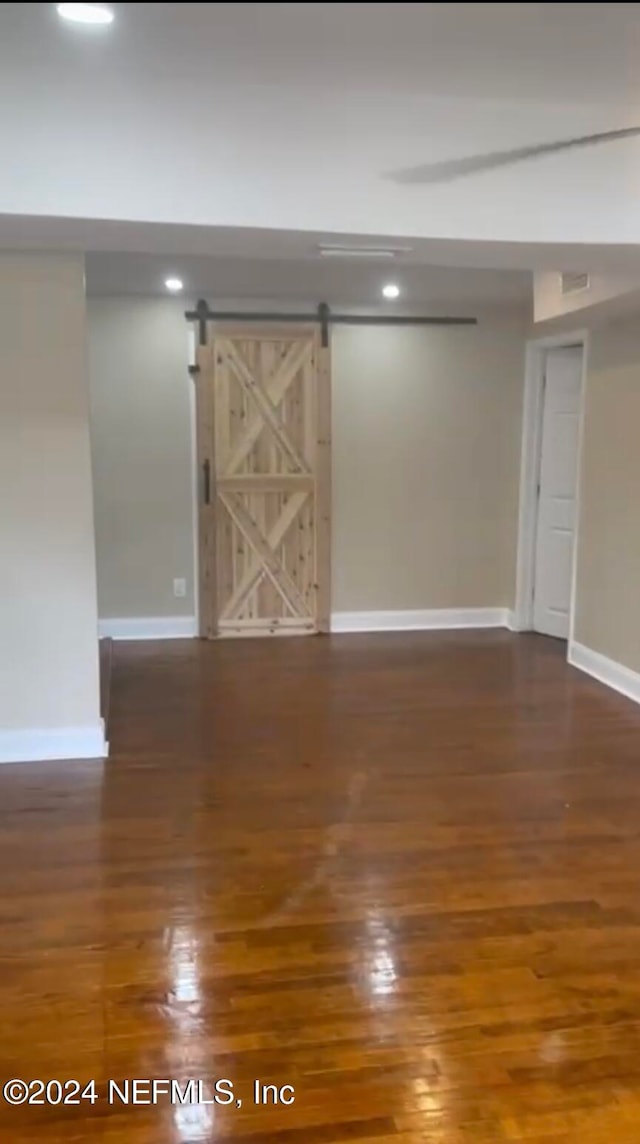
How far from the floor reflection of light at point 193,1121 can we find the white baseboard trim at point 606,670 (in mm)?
3602

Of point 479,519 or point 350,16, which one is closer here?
point 350,16

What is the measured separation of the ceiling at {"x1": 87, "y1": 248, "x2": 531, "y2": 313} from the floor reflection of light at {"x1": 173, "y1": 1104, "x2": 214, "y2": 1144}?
359 centimetres

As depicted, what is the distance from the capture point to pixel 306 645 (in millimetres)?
6230

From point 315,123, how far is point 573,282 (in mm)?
2367

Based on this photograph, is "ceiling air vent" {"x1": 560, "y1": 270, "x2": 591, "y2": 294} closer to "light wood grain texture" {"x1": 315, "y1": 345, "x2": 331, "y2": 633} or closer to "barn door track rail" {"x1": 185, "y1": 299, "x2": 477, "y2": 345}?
"barn door track rail" {"x1": 185, "y1": 299, "x2": 477, "y2": 345}

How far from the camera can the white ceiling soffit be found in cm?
260

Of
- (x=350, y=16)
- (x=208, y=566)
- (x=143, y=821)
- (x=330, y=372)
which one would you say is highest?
(x=350, y=16)

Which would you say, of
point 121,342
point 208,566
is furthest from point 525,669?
point 121,342

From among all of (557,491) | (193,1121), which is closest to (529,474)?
(557,491)

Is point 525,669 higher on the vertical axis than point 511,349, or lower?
lower

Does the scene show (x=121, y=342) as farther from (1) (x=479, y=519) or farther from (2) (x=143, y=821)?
(2) (x=143, y=821)

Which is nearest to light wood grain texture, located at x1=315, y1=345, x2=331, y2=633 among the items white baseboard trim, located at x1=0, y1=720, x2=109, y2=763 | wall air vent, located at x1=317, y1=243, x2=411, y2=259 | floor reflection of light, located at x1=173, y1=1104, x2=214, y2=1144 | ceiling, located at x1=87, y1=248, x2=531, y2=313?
ceiling, located at x1=87, y1=248, x2=531, y2=313

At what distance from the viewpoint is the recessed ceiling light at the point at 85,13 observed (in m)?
2.31

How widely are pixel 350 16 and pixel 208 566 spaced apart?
430 centimetres
